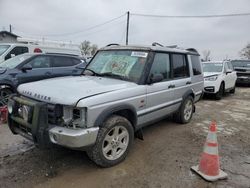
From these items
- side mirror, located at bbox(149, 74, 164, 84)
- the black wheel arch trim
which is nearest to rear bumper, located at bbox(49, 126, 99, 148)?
the black wheel arch trim

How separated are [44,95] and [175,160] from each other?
2.40 m

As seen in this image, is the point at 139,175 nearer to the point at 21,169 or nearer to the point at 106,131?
the point at 106,131

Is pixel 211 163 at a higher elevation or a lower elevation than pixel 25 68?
lower

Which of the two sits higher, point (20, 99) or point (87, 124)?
point (20, 99)

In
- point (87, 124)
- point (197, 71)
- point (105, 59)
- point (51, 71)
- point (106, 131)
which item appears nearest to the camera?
point (87, 124)

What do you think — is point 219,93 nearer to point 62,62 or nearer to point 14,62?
point 62,62

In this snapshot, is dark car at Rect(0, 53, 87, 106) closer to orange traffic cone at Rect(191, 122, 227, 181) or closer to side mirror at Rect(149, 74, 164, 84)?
side mirror at Rect(149, 74, 164, 84)

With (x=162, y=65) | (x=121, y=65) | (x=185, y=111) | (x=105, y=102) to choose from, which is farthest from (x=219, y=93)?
(x=105, y=102)

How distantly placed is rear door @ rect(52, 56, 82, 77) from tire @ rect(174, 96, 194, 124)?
437cm

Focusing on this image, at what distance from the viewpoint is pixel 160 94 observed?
4.64 m

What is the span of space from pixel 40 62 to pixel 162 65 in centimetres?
474

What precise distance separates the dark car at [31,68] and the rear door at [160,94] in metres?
3.77

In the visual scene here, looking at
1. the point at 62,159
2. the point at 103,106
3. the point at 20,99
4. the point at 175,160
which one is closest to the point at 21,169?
the point at 62,159

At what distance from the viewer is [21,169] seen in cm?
363
